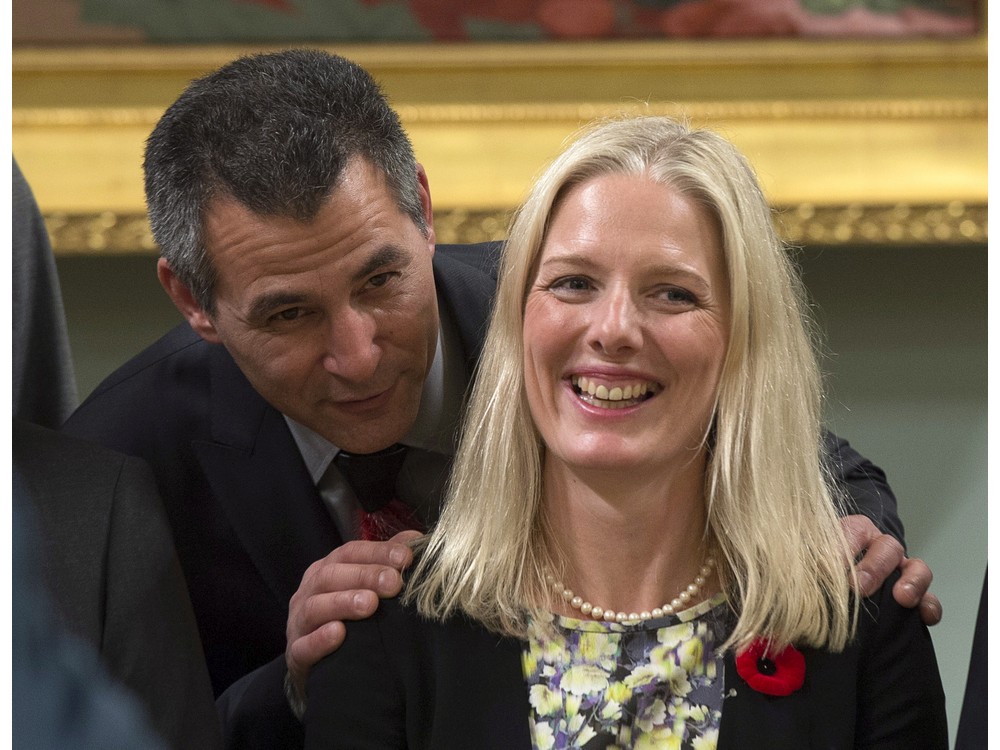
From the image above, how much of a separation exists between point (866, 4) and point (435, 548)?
3.17 feet

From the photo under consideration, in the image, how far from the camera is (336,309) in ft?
3.76

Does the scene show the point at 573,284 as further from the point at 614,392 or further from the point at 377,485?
the point at 377,485

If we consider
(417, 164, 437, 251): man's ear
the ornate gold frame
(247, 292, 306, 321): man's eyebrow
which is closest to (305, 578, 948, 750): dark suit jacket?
(247, 292, 306, 321): man's eyebrow

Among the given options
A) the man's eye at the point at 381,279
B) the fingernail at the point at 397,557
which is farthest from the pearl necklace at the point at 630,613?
the man's eye at the point at 381,279

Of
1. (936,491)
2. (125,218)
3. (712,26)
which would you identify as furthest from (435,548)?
(712,26)

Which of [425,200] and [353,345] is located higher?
[425,200]

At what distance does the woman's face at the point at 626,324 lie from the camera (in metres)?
0.94

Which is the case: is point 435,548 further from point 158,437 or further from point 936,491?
point 936,491

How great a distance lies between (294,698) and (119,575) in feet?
0.66

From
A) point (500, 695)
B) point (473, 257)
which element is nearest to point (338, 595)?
point (500, 695)

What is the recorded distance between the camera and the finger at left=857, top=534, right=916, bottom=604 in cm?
100

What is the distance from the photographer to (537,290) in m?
0.98

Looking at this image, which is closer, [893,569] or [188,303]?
[893,569]

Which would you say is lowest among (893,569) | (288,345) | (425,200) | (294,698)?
(294,698)
